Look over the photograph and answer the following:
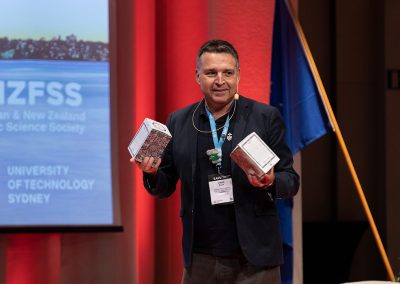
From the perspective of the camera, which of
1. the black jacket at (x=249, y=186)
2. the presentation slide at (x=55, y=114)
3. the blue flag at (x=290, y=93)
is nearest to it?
the black jacket at (x=249, y=186)

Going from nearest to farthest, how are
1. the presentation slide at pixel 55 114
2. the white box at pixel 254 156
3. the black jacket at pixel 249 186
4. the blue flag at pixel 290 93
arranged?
the white box at pixel 254 156 < the black jacket at pixel 249 186 < the presentation slide at pixel 55 114 < the blue flag at pixel 290 93

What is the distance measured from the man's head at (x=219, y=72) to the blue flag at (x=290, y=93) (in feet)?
5.50

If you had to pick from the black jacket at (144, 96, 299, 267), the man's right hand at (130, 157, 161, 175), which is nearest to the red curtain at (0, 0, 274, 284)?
the black jacket at (144, 96, 299, 267)

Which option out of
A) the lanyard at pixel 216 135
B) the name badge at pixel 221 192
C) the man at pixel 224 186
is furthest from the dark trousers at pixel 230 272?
the lanyard at pixel 216 135

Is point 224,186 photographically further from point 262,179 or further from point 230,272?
point 230,272

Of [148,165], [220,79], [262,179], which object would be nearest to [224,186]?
[262,179]

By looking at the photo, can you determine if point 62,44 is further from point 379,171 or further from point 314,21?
point 379,171

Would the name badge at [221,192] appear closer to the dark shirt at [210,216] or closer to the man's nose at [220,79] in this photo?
the dark shirt at [210,216]

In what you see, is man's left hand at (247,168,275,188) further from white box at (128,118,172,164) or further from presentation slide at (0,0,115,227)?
presentation slide at (0,0,115,227)

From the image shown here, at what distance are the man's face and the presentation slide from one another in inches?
65.7

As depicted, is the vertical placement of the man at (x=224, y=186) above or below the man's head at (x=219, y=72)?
below

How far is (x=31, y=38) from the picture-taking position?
377cm

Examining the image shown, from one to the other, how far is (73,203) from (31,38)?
3.39ft

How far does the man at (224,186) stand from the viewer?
6.98 ft
